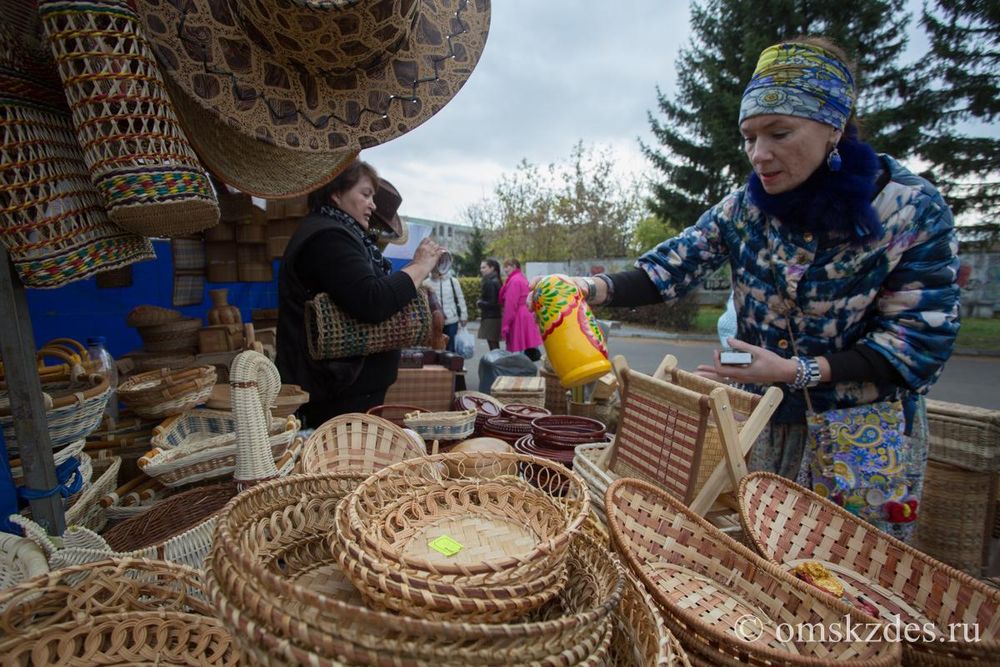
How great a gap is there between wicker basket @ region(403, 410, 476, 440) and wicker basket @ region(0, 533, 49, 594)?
44.0 inches

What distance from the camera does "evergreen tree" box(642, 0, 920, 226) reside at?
387 inches

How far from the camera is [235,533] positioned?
820 millimetres

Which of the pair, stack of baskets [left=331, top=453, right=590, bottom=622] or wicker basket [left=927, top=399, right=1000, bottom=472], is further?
wicker basket [left=927, top=399, right=1000, bottom=472]

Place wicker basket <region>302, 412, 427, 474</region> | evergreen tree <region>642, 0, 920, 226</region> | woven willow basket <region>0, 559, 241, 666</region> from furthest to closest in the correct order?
evergreen tree <region>642, 0, 920, 226</region>
wicker basket <region>302, 412, 427, 474</region>
woven willow basket <region>0, 559, 241, 666</region>

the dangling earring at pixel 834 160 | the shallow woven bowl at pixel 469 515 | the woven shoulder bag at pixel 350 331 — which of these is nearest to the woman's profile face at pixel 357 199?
the woven shoulder bag at pixel 350 331

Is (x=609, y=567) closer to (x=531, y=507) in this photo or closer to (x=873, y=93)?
(x=531, y=507)

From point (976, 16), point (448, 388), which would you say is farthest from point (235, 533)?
point (976, 16)

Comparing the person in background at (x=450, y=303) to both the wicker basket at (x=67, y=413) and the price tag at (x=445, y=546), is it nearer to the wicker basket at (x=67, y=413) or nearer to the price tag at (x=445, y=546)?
the wicker basket at (x=67, y=413)

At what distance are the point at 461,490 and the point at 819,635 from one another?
0.68 meters

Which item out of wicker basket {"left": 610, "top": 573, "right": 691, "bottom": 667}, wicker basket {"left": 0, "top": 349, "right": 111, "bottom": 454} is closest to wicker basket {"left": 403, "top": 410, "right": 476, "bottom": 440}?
wicker basket {"left": 0, "top": 349, "right": 111, "bottom": 454}

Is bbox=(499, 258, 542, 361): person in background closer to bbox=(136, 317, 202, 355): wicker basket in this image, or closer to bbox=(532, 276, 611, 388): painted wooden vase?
bbox=(136, 317, 202, 355): wicker basket

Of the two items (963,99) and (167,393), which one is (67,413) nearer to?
(167,393)

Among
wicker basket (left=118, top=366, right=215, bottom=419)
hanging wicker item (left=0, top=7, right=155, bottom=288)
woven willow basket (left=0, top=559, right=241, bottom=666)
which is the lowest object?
woven willow basket (left=0, top=559, right=241, bottom=666)

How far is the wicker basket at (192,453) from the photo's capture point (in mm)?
1501
